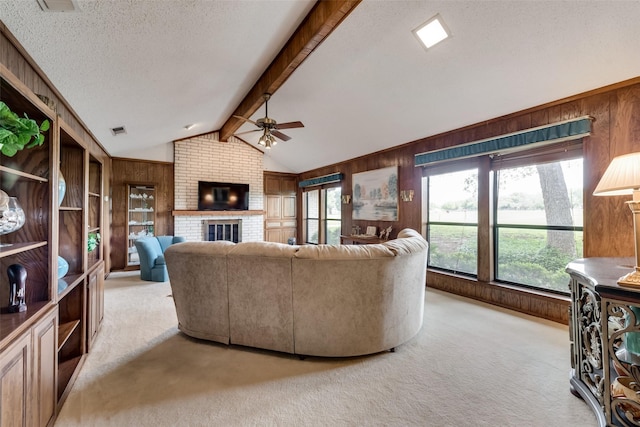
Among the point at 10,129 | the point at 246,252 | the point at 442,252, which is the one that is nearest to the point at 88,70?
the point at 10,129

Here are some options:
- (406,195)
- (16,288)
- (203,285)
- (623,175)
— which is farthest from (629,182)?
(16,288)

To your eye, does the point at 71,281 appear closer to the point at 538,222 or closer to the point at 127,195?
the point at 127,195

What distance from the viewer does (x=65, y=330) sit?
213 cm

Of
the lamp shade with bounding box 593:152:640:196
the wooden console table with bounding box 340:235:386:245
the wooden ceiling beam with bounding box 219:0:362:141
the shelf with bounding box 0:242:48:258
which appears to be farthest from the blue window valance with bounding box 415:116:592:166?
the shelf with bounding box 0:242:48:258

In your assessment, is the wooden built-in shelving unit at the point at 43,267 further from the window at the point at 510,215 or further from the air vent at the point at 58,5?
the window at the point at 510,215

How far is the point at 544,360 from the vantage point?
233 centimetres

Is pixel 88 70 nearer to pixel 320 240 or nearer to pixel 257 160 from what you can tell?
pixel 257 160

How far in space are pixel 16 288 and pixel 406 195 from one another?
4810 millimetres

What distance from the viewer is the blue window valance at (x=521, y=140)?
2919 mm

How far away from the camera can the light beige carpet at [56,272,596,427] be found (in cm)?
169

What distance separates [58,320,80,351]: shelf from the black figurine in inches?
26.1

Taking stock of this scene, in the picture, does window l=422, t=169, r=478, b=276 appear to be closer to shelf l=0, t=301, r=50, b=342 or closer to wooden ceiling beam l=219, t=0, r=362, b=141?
wooden ceiling beam l=219, t=0, r=362, b=141

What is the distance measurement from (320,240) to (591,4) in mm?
6348

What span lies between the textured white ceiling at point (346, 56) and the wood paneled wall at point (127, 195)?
163 centimetres
